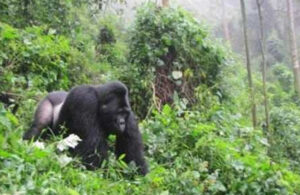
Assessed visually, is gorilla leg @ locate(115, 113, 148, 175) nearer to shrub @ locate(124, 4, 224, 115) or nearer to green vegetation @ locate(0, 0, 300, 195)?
green vegetation @ locate(0, 0, 300, 195)

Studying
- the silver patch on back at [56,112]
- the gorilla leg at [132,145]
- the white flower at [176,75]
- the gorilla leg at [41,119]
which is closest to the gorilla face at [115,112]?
the gorilla leg at [132,145]

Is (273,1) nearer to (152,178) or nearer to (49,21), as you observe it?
(49,21)

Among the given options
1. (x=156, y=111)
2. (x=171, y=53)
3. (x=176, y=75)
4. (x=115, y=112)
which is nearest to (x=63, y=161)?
(x=115, y=112)

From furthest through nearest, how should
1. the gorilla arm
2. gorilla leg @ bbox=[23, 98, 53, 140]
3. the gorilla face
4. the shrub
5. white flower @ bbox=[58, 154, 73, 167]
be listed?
the shrub → gorilla leg @ bbox=[23, 98, 53, 140] → the gorilla face → the gorilla arm → white flower @ bbox=[58, 154, 73, 167]

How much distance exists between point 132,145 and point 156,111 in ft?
4.11

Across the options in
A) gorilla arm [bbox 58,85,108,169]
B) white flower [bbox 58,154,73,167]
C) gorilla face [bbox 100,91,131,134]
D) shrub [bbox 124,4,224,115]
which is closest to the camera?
white flower [bbox 58,154,73,167]

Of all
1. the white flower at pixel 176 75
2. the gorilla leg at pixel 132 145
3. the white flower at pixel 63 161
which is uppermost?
the white flower at pixel 63 161

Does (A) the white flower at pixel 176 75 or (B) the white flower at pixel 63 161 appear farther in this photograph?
(A) the white flower at pixel 176 75

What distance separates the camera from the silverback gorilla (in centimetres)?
397

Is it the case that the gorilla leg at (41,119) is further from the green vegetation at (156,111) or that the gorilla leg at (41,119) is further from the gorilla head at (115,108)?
the gorilla head at (115,108)

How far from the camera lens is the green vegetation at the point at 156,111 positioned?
295 centimetres

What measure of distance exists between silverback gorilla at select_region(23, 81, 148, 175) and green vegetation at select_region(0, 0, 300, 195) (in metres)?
0.18

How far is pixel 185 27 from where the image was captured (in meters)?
7.22

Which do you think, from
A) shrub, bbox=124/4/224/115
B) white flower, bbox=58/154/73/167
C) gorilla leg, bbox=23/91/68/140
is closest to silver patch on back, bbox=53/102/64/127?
gorilla leg, bbox=23/91/68/140
